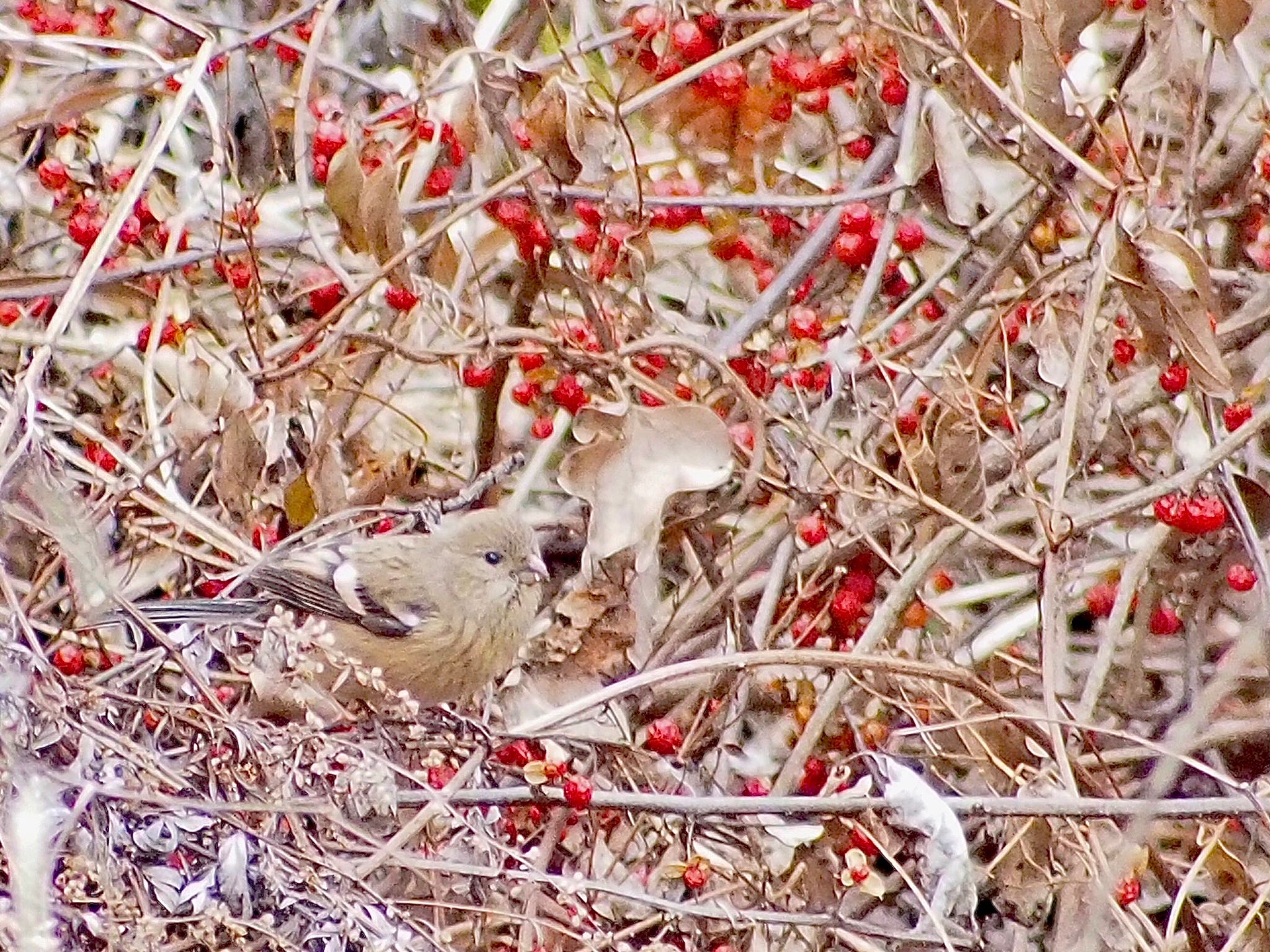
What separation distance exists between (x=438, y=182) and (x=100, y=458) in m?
1.15

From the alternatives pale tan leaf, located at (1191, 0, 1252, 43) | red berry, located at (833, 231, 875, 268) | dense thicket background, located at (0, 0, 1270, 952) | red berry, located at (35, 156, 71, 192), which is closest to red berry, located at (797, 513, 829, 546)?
dense thicket background, located at (0, 0, 1270, 952)

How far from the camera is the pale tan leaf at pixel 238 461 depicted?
381 centimetres

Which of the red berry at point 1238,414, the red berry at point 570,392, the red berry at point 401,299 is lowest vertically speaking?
the red berry at point 570,392

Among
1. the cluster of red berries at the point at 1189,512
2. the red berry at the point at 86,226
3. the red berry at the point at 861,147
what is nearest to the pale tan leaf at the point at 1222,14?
the cluster of red berries at the point at 1189,512

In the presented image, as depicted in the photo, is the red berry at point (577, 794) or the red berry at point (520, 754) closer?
the red berry at point (577, 794)

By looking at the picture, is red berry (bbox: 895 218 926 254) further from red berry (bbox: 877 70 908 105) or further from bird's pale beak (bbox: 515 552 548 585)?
bird's pale beak (bbox: 515 552 548 585)

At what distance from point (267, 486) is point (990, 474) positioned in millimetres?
1841

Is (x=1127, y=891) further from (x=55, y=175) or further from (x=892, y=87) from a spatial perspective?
(x=55, y=175)

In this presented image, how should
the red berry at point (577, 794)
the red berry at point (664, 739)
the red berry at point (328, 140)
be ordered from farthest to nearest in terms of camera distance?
the red berry at point (328, 140) → the red berry at point (664, 739) → the red berry at point (577, 794)

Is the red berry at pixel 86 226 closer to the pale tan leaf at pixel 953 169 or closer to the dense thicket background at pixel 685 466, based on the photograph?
the dense thicket background at pixel 685 466

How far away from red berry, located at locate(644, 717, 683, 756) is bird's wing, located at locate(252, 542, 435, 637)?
2.59 feet

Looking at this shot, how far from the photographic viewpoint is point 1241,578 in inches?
156

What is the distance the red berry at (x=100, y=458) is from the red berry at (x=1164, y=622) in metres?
2.62

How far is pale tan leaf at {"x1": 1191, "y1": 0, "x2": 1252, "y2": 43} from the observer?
11.0ft
